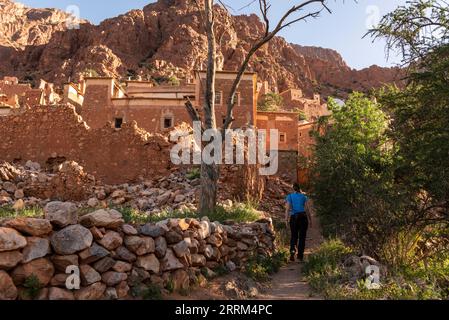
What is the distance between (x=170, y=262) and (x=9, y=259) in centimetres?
197

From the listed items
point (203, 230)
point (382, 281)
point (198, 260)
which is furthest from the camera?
point (203, 230)

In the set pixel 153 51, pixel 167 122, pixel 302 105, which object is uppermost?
pixel 153 51

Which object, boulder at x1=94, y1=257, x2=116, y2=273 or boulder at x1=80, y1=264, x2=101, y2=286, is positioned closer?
boulder at x1=80, y1=264, x2=101, y2=286

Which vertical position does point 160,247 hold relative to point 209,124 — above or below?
below

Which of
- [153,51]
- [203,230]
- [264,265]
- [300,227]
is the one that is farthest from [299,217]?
[153,51]

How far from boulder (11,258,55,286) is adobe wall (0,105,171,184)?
9298mm

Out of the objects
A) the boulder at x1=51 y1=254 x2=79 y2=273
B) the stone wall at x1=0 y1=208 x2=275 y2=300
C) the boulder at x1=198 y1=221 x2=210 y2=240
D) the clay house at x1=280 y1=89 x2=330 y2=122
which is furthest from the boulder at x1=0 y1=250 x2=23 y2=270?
the clay house at x1=280 y1=89 x2=330 y2=122

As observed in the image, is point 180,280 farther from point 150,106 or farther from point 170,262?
point 150,106

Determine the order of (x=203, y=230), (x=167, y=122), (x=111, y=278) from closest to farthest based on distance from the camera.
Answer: (x=111, y=278)
(x=203, y=230)
(x=167, y=122)

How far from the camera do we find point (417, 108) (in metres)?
6.87

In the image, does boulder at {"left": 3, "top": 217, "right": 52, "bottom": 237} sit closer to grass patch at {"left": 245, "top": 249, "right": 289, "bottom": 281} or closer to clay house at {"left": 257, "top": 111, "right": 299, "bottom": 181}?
grass patch at {"left": 245, "top": 249, "right": 289, "bottom": 281}

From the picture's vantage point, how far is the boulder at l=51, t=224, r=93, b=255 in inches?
160

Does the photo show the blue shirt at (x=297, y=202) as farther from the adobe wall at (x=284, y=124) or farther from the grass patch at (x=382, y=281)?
the adobe wall at (x=284, y=124)

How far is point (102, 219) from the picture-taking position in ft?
14.9
